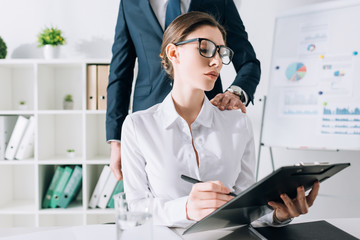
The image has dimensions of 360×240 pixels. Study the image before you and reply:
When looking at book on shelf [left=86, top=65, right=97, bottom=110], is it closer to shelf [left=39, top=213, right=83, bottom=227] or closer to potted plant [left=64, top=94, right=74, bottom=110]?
potted plant [left=64, top=94, right=74, bottom=110]

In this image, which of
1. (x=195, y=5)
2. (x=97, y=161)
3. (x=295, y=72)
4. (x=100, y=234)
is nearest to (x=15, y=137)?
(x=97, y=161)

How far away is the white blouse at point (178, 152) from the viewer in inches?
38.3

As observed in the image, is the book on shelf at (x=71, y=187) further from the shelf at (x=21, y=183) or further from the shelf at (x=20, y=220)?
the shelf at (x=20, y=220)

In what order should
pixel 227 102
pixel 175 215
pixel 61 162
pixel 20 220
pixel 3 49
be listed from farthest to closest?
pixel 20 220 < pixel 3 49 < pixel 61 162 < pixel 227 102 < pixel 175 215

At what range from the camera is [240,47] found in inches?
56.7

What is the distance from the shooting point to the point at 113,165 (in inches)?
50.1

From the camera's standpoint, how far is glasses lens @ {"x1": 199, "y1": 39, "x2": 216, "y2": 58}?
97 cm

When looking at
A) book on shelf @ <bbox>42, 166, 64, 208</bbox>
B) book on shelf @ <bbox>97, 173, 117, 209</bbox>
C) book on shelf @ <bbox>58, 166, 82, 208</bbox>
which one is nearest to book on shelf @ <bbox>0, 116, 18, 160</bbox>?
book on shelf @ <bbox>42, 166, 64, 208</bbox>

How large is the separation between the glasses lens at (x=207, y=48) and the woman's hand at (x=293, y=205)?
46 cm

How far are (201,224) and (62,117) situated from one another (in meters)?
2.19

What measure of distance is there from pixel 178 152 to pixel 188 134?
68 millimetres

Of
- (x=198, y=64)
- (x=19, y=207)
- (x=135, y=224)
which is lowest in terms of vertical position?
(x=19, y=207)

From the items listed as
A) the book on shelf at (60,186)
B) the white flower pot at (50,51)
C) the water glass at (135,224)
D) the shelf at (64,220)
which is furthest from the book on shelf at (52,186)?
the water glass at (135,224)

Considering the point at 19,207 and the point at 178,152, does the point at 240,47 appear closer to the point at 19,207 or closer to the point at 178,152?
the point at 178,152
